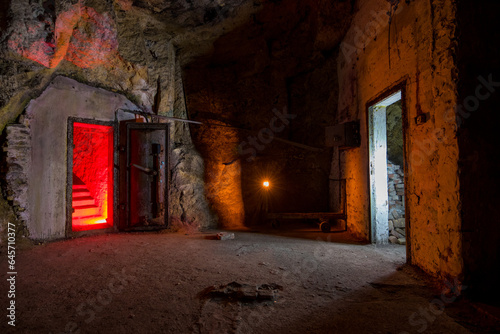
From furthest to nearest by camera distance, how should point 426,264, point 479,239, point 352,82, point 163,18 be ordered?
point 163,18, point 352,82, point 426,264, point 479,239

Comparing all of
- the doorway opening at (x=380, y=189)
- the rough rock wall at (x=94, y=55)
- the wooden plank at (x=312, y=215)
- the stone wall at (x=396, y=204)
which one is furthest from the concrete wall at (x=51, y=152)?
the stone wall at (x=396, y=204)

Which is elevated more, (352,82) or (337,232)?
(352,82)

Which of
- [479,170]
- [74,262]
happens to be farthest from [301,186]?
[74,262]

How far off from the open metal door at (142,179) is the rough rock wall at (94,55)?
0.56 metres

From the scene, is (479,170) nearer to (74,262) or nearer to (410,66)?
(410,66)

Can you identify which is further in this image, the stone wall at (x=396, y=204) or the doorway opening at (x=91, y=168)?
the doorway opening at (x=91, y=168)

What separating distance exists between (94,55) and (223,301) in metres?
5.82

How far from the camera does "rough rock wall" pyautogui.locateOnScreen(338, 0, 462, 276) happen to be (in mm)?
3061

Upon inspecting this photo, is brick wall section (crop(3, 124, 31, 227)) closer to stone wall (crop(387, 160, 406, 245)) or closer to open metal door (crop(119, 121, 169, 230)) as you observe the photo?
open metal door (crop(119, 121, 169, 230))

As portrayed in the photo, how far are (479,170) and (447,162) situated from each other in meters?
0.30

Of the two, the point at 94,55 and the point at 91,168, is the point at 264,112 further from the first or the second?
the point at 91,168

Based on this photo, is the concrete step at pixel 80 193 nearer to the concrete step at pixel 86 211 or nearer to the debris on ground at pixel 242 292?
the concrete step at pixel 86 211

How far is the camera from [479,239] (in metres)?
2.93

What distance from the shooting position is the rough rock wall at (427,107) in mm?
3061
